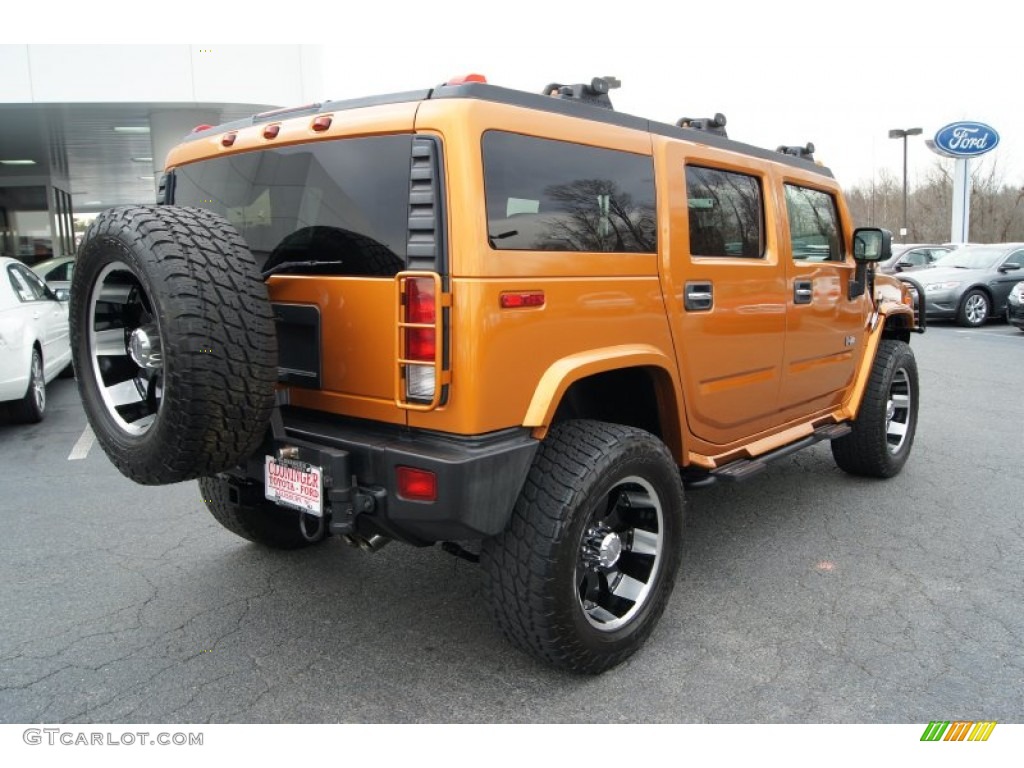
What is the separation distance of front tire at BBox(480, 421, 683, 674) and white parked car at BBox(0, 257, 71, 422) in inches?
206

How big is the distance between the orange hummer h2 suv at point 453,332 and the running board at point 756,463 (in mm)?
33

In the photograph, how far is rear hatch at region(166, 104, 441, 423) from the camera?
2.59 metres

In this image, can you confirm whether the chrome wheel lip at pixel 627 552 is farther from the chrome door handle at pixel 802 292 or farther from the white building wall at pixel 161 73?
the white building wall at pixel 161 73

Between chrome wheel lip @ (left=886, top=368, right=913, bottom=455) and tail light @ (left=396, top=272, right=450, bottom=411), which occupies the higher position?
tail light @ (left=396, top=272, right=450, bottom=411)

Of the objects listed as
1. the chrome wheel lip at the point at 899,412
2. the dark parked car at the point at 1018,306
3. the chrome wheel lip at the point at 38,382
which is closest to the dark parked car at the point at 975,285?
the dark parked car at the point at 1018,306

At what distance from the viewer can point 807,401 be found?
4.45 m

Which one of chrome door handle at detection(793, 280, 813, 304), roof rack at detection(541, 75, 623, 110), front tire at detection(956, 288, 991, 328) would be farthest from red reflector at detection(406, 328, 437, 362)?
front tire at detection(956, 288, 991, 328)

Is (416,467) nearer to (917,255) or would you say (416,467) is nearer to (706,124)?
(706,124)

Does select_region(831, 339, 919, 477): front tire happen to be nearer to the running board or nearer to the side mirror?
the running board

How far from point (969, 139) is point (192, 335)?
25.1m

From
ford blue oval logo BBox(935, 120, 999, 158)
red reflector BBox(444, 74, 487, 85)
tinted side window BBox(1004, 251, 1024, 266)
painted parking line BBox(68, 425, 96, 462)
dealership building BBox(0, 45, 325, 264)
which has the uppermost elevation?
ford blue oval logo BBox(935, 120, 999, 158)

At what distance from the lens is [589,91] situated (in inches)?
121
